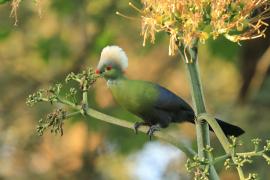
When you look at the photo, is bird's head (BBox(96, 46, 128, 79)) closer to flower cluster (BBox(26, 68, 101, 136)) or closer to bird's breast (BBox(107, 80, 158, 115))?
bird's breast (BBox(107, 80, 158, 115))

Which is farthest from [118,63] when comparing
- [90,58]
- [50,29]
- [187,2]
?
[50,29]

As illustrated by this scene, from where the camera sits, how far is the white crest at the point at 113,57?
12.1 feet

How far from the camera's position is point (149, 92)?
3.94m

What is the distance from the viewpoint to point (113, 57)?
12.2ft

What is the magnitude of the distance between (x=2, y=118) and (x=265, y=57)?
2339 mm

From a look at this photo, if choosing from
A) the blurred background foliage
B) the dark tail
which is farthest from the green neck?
the blurred background foliage

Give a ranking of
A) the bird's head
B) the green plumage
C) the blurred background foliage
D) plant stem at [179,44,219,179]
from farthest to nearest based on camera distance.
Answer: the blurred background foliage
the green plumage
the bird's head
plant stem at [179,44,219,179]

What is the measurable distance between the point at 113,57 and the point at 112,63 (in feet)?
0.10

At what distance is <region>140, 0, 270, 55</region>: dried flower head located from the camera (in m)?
3.13

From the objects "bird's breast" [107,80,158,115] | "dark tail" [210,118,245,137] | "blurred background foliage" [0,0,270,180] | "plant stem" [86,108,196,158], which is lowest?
"plant stem" [86,108,196,158]

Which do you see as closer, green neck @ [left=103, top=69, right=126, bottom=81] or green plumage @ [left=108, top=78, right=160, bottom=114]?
green neck @ [left=103, top=69, right=126, bottom=81]

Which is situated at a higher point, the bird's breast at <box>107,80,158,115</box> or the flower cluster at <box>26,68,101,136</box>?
the bird's breast at <box>107,80,158,115</box>

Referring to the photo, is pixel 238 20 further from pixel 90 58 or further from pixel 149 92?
pixel 90 58

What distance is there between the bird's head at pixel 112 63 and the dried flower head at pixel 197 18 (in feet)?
1.35
